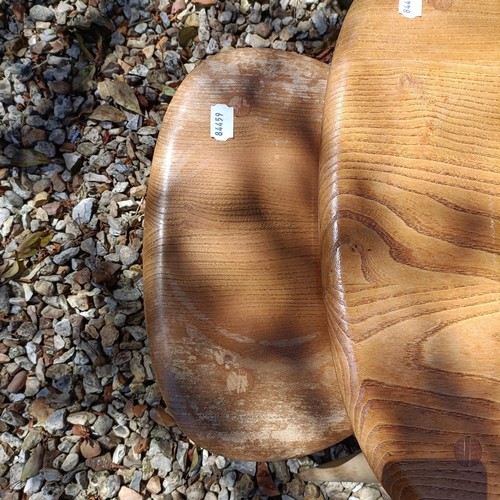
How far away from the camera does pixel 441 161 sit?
1.30 metres

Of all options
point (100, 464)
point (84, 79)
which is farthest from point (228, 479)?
point (84, 79)

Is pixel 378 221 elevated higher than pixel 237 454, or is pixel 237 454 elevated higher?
pixel 378 221

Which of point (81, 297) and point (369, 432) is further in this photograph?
point (81, 297)

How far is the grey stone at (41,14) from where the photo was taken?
7.63 ft

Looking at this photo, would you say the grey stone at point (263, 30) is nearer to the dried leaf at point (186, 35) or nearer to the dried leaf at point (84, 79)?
the dried leaf at point (186, 35)

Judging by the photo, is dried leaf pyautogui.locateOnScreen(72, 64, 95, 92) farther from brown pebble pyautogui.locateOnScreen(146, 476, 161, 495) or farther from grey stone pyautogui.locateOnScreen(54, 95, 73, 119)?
brown pebble pyautogui.locateOnScreen(146, 476, 161, 495)

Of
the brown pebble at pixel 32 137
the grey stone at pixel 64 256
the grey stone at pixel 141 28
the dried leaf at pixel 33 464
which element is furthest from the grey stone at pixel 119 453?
the grey stone at pixel 141 28

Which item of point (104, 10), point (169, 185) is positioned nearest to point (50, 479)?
point (169, 185)

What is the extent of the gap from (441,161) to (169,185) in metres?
0.72

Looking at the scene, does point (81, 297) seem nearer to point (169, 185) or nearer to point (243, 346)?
point (169, 185)

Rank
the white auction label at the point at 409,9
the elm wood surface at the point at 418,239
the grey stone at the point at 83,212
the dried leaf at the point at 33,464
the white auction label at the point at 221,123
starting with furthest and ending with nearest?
the grey stone at the point at 83,212 < the dried leaf at the point at 33,464 < the white auction label at the point at 221,123 < the white auction label at the point at 409,9 < the elm wood surface at the point at 418,239

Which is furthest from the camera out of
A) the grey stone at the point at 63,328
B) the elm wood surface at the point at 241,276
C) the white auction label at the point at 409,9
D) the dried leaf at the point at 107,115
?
the dried leaf at the point at 107,115

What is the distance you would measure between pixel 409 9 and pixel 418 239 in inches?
21.2

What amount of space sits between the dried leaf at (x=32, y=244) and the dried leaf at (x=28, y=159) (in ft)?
0.82
